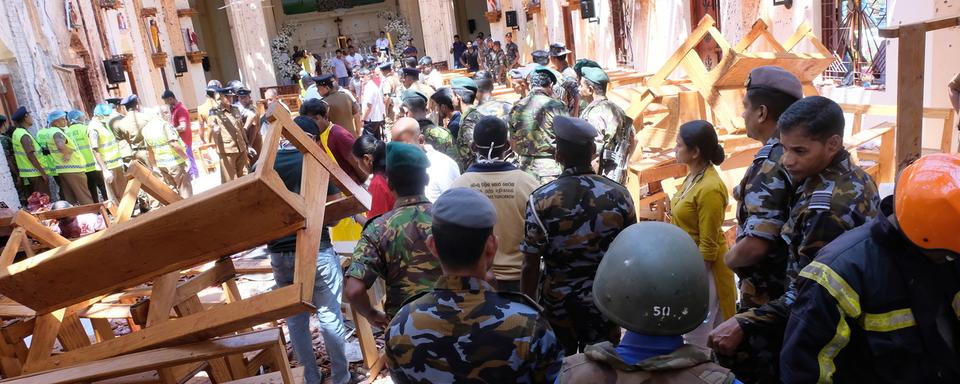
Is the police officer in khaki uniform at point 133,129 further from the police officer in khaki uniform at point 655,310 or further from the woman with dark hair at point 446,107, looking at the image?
the police officer in khaki uniform at point 655,310

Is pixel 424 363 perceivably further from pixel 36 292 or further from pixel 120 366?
pixel 36 292

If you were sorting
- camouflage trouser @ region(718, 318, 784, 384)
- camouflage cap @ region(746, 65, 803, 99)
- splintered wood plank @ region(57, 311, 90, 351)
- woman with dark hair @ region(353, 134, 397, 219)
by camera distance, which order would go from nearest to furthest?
camouflage trouser @ region(718, 318, 784, 384) → camouflage cap @ region(746, 65, 803, 99) → splintered wood plank @ region(57, 311, 90, 351) → woman with dark hair @ region(353, 134, 397, 219)

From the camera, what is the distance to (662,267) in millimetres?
1369

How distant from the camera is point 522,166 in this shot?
4949 mm

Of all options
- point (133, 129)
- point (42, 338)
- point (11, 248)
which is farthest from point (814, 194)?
point (133, 129)

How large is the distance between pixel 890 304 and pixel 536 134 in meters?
3.47

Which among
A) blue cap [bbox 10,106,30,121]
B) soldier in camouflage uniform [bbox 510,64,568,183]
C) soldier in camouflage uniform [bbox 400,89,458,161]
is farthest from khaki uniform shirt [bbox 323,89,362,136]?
soldier in camouflage uniform [bbox 510,64,568,183]

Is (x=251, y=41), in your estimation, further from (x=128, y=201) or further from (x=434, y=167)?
(x=128, y=201)

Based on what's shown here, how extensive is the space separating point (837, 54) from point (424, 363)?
8.34 meters

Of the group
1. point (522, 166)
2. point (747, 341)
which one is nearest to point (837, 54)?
point (522, 166)

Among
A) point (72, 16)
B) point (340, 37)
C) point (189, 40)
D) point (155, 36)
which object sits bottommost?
point (340, 37)

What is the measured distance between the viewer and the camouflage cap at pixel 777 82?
2.46 m

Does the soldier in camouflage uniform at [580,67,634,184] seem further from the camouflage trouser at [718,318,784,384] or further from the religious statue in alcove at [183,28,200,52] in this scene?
the religious statue in alcove at [183,28,200,52]

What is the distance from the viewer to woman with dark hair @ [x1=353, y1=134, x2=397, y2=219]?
3.54 metres
